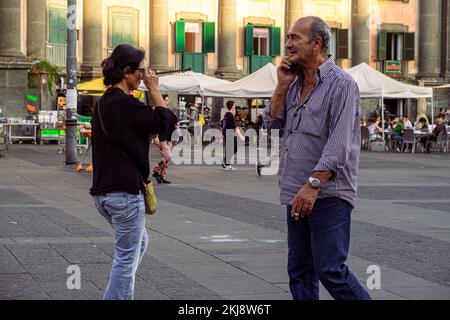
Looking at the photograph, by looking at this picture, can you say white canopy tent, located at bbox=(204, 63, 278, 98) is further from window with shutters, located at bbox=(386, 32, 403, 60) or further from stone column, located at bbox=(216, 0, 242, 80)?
window with shutters, located at bbox=(386, 32, 403, 60)

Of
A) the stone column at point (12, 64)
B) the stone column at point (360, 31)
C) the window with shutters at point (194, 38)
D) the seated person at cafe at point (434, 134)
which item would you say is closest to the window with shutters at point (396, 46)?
the stone column at point (360, 31)

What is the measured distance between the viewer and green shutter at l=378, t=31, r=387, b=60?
52594 mm

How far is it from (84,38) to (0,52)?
292 inches

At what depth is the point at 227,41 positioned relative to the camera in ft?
158

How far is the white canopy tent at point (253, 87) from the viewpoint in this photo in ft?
104

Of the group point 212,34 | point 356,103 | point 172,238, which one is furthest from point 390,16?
point 356,103

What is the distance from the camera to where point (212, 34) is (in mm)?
48469

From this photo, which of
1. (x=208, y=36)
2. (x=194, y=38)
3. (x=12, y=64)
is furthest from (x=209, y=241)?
(x=194, y=38)

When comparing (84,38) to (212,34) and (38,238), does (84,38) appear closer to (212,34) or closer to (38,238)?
(212,34)

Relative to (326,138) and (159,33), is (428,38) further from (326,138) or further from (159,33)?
(326,138)

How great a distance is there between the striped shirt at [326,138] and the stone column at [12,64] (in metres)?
31.8

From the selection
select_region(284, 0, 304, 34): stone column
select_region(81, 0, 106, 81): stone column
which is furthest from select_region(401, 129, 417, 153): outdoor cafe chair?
select_region(284, 0, 304, 34): stone column

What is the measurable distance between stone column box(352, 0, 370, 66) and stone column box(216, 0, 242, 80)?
695 cm

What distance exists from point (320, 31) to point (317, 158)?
2.32 ft
